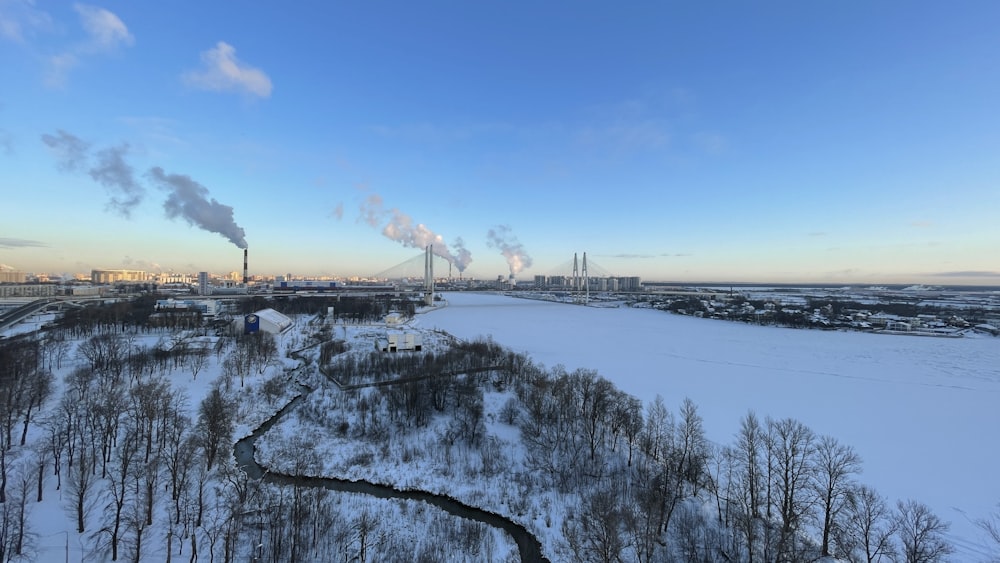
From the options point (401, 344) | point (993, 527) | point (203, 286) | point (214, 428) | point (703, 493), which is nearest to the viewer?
point (993, 527)

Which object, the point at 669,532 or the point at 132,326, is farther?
the point at 132,326

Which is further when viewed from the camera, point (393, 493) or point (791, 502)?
point (393, 493)

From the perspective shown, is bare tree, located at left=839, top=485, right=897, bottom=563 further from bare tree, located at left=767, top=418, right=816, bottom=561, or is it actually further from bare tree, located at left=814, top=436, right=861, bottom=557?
bare tree, located at left=767, top=418, right=816, bottom=561

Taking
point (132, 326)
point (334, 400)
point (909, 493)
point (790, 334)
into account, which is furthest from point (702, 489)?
point (132, 326)

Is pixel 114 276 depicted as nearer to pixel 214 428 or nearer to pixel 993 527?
pixel 214 428

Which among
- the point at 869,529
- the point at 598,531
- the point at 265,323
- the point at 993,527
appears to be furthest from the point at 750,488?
the point at 265,323

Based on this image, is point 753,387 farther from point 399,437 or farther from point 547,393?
point 399,437

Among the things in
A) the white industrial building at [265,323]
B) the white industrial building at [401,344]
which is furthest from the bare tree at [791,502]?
the white industrial building at [265,323]

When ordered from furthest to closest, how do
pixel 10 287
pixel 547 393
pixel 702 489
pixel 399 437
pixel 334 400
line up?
pixel 10 287 < pixel 334 400 < pixel 547 393 < pixel 399 437 < pixel 702 489
